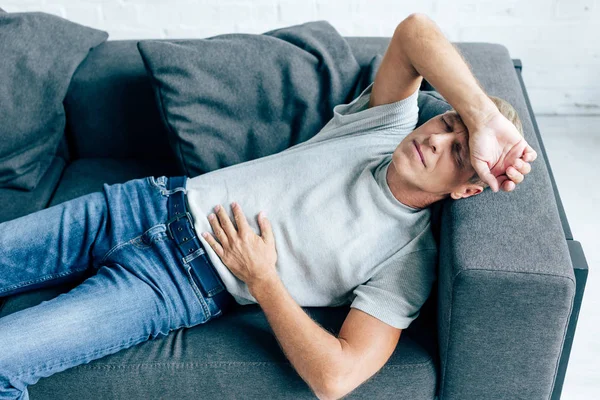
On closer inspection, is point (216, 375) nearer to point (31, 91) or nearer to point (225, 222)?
point (225, 222)

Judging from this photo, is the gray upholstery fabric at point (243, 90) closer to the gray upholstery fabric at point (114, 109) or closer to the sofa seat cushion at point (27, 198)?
the gray upholstery fabric at point (114, 109)

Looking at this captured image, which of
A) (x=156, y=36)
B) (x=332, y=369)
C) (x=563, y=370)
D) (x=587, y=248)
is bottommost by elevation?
(x=587, y=248)

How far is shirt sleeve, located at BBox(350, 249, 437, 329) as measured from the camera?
1305 mm

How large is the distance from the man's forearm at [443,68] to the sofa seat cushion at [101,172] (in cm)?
83

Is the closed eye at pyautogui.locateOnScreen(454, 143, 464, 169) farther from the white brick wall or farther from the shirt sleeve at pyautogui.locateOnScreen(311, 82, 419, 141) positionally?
the white brick wall

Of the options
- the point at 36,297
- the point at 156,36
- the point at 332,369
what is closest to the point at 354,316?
the point at 332,369

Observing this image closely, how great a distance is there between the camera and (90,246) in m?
1.52

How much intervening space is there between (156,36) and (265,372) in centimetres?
163

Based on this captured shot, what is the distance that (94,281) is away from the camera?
4.67 ft

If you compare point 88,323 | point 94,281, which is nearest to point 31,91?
point 94,281

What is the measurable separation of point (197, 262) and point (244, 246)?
0.42 feet

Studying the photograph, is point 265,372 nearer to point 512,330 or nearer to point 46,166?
point 512,330

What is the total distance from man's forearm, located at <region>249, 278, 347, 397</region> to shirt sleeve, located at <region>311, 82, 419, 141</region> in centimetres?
44

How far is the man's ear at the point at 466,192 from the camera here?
4.27 ft
